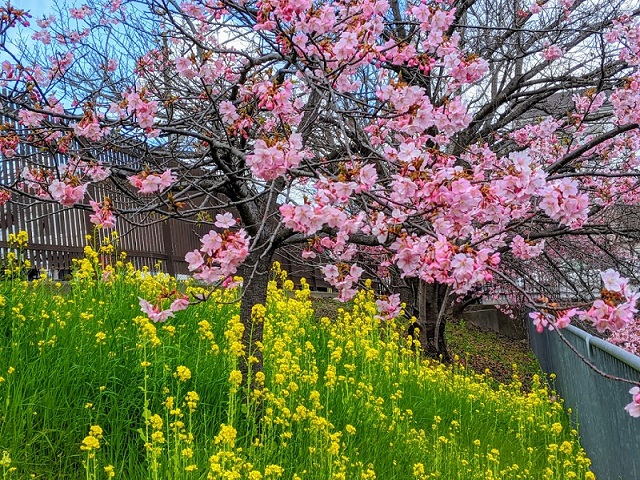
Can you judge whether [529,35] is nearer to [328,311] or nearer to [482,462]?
[328,311]

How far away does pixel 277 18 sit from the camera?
2.72m

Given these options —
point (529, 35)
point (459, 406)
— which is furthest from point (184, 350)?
point (529, 35)

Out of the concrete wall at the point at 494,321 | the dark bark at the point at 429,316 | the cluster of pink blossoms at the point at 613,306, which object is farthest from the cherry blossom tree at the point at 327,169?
the concrete wall at the point at 494,321

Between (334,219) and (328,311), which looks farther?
(328,311)

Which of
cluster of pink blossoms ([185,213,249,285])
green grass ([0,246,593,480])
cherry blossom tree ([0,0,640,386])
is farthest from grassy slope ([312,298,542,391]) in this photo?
cluster of pink blossoms ([185,213,249,285])

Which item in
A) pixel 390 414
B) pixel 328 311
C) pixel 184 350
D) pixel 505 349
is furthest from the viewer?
pixel 505 349

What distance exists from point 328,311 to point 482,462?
5100 millimetres

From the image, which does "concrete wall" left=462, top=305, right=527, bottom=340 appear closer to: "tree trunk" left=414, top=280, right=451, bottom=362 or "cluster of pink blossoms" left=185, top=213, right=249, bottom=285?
"tree trunk" left=414, top=280, right=451, bottom=362

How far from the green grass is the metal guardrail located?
0.30 meters

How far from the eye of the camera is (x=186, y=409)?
11.4 ft

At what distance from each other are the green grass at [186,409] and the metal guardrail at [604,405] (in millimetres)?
296

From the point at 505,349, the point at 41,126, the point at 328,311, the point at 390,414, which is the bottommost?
the point at 505,349

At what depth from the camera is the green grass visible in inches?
111

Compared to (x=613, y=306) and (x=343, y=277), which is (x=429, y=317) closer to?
(x=343, y=277)
